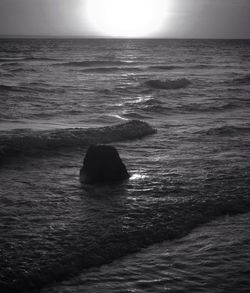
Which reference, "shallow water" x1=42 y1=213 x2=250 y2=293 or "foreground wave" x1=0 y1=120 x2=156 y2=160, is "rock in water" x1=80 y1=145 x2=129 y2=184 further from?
"foreground wave" x1=0 y1=120 x2=156 y2=160

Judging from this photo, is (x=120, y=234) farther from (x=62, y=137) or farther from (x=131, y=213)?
(x=62, y=137)

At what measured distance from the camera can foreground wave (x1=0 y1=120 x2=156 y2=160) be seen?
9508mm

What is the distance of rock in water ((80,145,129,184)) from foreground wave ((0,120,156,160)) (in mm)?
2614

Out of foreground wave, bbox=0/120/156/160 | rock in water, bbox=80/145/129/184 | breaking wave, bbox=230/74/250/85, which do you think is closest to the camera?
rock in water, bbox=80/145/129/184

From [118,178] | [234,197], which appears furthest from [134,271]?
[118,178]

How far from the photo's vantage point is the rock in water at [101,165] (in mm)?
7000

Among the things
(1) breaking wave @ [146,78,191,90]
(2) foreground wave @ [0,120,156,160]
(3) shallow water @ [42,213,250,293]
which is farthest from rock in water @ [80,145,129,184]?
(1) breaking wave @ [146,78,191,90]

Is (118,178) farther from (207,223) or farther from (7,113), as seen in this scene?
(7,113)

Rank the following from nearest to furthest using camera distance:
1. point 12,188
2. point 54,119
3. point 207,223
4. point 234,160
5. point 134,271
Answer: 1. point 134,271
2. point 207,223
3. point 12,188
4. point 234,160
5. point 54,119

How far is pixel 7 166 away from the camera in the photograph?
8.29 meters

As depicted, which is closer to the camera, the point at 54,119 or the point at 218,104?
the point at 54,119

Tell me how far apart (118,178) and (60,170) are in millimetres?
1288

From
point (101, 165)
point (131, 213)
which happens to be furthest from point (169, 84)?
point (131, 213)

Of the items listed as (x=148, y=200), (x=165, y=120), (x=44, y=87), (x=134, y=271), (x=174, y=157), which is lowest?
(x=134, y=271)
